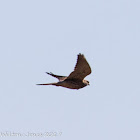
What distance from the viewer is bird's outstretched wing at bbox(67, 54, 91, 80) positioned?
18.1m

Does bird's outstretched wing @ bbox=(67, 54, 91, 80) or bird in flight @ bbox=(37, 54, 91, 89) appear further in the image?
bird in flight @ bbox=(37, 54, 91, 89)

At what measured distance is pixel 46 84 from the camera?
738 inches

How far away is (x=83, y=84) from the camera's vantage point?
19.8 m

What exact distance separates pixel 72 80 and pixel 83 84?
1.46 ft

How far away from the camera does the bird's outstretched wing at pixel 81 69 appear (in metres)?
18.1

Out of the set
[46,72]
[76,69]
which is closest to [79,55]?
[76,69]

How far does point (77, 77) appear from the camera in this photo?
19.4 metres

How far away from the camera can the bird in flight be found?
60.7ft

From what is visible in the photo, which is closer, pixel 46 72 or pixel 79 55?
pixel 79 55

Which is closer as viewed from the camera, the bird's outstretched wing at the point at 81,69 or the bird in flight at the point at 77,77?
the bird's outstretched wing at the point at 81,69

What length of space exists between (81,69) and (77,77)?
0.70m

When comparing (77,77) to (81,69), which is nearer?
(81,69)

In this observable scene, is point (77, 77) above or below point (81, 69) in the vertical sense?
below

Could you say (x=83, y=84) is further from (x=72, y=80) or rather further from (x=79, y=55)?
(x=79, y=55)
